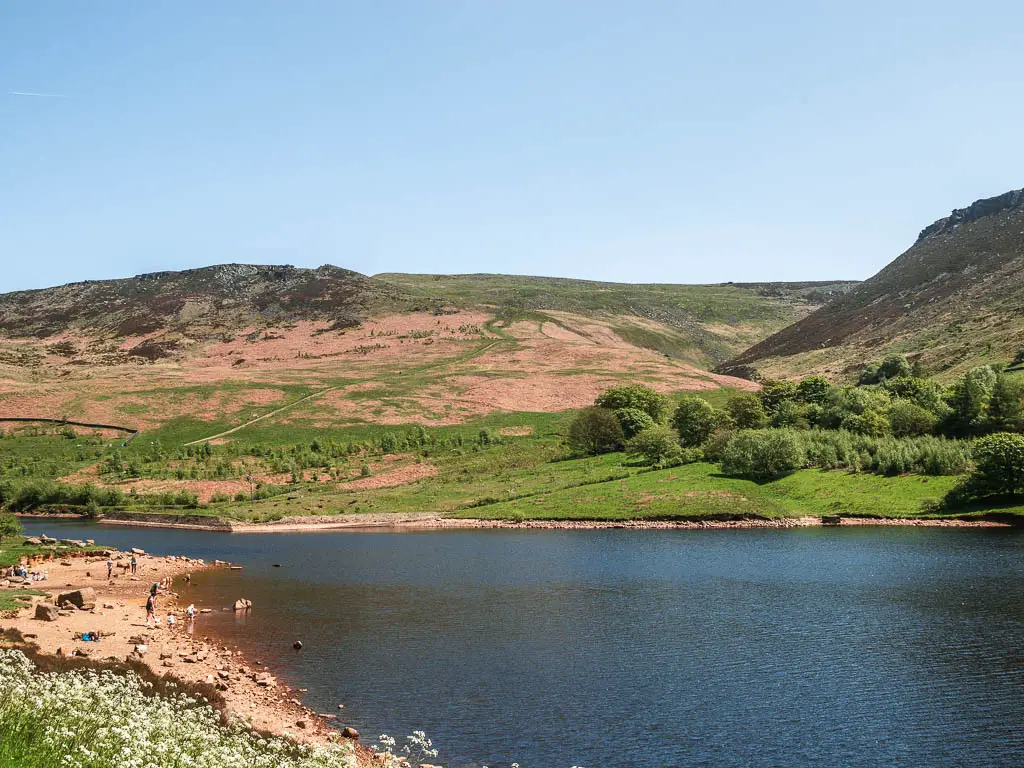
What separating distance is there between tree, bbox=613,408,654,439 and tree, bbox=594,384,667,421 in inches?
104

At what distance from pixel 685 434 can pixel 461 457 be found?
2936 cm

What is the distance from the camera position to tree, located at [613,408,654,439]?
344 feet

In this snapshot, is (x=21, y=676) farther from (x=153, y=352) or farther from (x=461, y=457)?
(x=153, y=352)

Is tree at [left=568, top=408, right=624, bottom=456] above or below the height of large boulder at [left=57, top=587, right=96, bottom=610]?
above

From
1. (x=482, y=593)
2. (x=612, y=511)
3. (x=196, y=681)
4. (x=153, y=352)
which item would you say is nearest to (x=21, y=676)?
(x=196, y=681)

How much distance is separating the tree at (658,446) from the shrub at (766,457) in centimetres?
832

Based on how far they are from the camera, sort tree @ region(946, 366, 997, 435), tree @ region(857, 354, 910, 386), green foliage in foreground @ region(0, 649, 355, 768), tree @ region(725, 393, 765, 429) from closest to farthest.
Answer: green foliage in foreground @ region(0, 649, 355, 768), tree @ region(946, 366, 997, 435), tree @ region(725, 393, 765, 429), tree @ region(857, 354, 910, 386)

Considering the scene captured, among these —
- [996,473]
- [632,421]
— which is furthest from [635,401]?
[996,473]

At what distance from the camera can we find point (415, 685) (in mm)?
28562

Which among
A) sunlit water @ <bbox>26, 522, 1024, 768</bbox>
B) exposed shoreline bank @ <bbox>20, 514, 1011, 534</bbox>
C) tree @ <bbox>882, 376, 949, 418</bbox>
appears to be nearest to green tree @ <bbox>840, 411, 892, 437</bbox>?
tree @ <bbox>882, 376, 949, 418</bbox>

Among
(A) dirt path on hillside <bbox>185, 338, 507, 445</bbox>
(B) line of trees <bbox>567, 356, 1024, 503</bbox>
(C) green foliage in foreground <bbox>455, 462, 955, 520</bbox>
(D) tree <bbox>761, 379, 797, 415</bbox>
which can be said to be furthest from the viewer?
(A) dirt path on hillside <bbox>185, 338, 507, 445</bbox>

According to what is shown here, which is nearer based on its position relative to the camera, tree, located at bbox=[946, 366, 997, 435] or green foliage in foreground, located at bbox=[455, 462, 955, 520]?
green foliage in foreground, located at bbox=[455, 462, 955, 520]

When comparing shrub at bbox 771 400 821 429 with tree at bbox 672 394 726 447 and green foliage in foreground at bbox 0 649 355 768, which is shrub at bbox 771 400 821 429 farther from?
green foliage in foreground at bbox 0 649 355 768

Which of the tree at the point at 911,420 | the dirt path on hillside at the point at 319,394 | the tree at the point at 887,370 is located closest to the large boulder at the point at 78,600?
the dirt path on hillside at the point at 319,394
